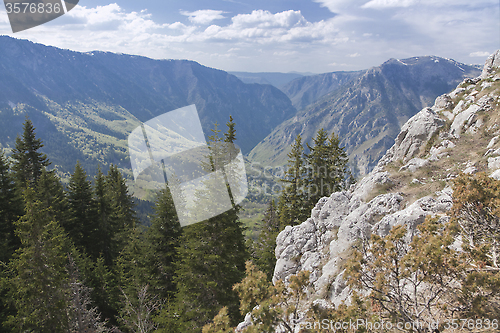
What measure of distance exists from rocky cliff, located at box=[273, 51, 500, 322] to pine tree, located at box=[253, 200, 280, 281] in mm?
10766

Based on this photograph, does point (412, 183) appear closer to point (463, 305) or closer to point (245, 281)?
point (463, 305)

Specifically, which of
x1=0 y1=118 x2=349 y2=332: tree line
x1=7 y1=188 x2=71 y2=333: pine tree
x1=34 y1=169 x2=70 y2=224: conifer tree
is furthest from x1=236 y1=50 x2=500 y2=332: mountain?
x1=34 y1=169 x2=70 y2=224: conifer tree

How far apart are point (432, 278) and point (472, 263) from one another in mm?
1842

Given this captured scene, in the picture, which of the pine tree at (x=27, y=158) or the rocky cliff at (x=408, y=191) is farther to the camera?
the pine tree at (x=27, y=158)

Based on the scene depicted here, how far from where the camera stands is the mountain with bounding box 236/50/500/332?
7.96 m

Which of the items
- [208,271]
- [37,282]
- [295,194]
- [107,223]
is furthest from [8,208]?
[295,194]

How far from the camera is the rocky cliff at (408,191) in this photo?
558 inches

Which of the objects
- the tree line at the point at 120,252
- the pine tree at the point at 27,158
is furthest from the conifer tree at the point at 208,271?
the pine tree at the point at 27,158

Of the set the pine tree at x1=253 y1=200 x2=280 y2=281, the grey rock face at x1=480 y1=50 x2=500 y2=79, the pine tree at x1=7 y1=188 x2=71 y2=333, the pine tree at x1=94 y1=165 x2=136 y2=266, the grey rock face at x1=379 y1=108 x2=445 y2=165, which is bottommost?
the pine tree at x1=253 y1=200 x2=280 y2=281

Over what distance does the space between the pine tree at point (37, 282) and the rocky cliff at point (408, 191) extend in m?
15.3

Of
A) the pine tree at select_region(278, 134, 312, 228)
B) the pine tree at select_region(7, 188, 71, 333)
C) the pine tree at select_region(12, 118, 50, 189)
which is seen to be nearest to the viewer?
the pine tree at select_region(7, 188, 71, 333)

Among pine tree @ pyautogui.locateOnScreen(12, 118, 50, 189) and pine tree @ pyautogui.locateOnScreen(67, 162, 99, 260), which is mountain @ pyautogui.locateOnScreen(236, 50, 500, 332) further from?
pine tree @ pyautogui.locateOnScreen(12, 118, 50, 189)

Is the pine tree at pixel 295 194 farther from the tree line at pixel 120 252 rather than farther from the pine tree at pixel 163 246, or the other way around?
the pine tree at pixel 163 246

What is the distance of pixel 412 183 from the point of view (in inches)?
697
